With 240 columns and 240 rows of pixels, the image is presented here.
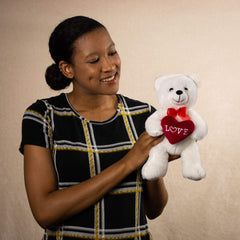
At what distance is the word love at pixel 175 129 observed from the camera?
2.79 ft

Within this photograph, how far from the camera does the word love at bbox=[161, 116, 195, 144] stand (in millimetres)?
850

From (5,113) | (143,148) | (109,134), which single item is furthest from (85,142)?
(5,113)

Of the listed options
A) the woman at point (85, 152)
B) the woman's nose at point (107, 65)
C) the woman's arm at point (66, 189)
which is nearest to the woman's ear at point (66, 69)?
the woman at point (85, 152)

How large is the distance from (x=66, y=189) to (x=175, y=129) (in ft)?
0.98

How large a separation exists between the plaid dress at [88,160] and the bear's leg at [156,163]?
136 millimetres

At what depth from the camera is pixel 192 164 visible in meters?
0.87

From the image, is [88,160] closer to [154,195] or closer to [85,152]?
[85,152]

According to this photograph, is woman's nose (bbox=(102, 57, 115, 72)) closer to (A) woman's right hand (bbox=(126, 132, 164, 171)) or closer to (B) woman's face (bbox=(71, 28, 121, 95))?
(B) woman's face (bbox=(71, 28, 121, 95))

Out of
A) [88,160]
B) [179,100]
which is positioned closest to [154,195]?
[88,160]

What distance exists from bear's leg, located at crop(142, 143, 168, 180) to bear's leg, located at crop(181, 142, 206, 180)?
0.04 m

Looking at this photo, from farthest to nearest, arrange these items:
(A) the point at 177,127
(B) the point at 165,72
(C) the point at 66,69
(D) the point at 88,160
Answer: (B) the point at 165,72, (C) the point at 66,69, (D) the point at 88,160, (A) the point at 177,127

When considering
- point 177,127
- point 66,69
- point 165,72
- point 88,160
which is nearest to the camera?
point 177,127

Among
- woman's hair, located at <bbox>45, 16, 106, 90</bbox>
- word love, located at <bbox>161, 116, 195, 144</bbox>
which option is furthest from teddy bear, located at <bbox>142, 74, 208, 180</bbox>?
woman's hair, located at <bbox>45, 16, 106, 90</bbox>

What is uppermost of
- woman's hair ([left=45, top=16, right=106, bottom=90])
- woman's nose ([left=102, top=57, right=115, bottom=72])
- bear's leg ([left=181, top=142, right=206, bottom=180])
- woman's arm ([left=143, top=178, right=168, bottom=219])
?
woman's hair ([left=45, top=16, right=106, bottom=90])
